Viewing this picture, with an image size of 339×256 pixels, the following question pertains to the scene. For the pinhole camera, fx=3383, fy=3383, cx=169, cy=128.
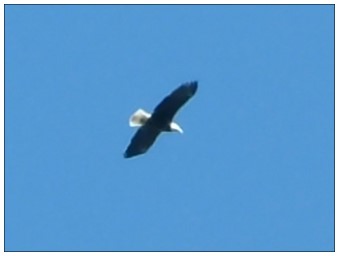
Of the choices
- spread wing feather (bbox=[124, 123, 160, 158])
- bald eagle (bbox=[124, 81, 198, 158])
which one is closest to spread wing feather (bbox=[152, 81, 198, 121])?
bald eagle (bbox=[124, 81, 198, 158])

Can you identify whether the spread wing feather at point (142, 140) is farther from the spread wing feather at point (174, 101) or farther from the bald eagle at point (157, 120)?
the spread wing feather at point (174, 101)

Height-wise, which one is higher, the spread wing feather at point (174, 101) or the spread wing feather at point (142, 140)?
the spread wing feather at point (174, 101)

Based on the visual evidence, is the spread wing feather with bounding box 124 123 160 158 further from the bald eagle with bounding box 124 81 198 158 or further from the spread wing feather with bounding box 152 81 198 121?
the spread wing feather with bounding box 152 81 198 121

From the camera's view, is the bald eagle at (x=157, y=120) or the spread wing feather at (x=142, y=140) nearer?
the bald eagle at (x=157, y=120)

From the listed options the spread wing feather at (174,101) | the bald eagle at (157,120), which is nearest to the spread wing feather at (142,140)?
the bald eagle at (157,120)

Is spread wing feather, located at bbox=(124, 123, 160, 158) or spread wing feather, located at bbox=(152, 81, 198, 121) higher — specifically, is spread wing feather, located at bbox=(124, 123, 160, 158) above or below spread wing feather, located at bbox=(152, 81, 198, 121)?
below
